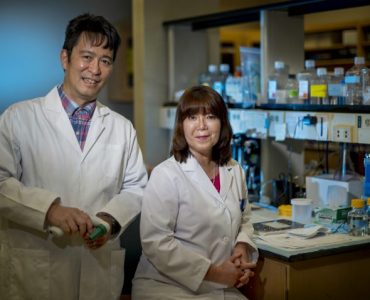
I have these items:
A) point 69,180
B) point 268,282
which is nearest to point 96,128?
point 69,180

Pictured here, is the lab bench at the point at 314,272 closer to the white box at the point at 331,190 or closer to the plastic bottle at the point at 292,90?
the white box at the point at 331,190

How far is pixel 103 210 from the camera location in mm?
1981

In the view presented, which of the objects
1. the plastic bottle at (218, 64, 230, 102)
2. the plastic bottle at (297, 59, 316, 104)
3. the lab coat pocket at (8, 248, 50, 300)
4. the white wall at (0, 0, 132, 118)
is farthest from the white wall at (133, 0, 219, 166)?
the lab coat pocket at (8, 248, 50, 300)

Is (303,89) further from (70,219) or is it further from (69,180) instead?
(70,219)

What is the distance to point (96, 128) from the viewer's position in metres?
2.06

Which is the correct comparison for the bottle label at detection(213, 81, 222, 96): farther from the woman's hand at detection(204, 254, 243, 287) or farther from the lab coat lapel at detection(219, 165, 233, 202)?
the woman's hand at detection(204, 254, 243, 287)

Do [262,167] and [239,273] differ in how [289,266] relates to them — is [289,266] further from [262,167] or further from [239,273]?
[262,167]

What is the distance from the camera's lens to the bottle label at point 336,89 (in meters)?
2.69

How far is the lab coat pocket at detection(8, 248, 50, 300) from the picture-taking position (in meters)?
1.96

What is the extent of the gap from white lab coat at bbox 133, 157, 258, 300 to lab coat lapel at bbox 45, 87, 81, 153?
311mm

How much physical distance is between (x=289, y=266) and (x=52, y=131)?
970 millimetres

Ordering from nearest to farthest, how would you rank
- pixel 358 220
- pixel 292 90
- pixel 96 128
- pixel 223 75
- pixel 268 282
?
1. pixel 96 128
2. pixel 268 282
3. pixel 358 220
4. pixel 292 90
5. pixel 223 75

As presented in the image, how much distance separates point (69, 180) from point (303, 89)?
1.36 m

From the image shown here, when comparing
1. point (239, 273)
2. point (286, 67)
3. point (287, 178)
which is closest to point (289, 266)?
point (239, 273)
